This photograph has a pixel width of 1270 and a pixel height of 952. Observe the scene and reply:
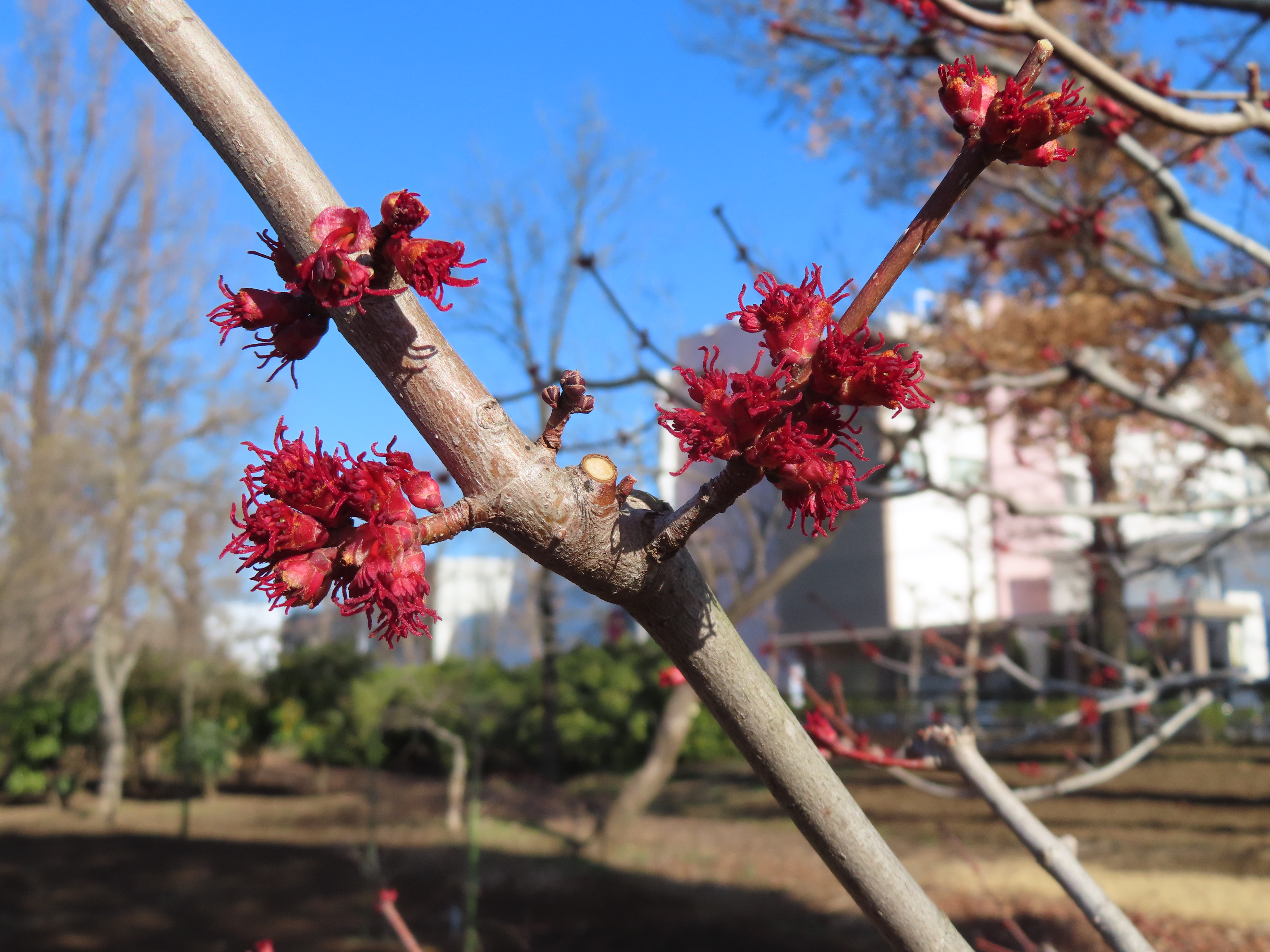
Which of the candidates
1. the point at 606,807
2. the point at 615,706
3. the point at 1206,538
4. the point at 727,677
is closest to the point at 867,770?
the point at 615,706

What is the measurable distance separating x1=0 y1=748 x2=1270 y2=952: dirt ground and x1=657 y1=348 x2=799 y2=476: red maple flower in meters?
4.86

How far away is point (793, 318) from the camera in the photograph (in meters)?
0.91

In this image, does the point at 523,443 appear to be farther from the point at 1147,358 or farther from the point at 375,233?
the point at 1147,358

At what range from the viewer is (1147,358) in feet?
39.2

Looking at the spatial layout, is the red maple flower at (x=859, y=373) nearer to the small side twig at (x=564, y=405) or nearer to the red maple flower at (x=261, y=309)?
the small side twig at (x=564, y=405)

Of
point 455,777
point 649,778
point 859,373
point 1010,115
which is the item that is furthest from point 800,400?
point 455,777

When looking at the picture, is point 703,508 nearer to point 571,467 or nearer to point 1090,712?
point 571,467

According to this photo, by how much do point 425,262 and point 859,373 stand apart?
1.27 ft

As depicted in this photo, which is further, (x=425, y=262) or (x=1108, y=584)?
(x=1108, y=584)

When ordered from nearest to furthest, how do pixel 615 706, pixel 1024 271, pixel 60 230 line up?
pixel 1024 271 → pixel 615 706 → pixel 60 230

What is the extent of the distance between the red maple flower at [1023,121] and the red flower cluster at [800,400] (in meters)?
0.18

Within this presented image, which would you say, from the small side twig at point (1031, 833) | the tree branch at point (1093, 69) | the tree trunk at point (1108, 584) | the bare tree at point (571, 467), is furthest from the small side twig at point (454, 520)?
the tree trunk at point (1108, 584)

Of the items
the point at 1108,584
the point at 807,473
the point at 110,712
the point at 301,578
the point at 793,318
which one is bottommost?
the point at 110,712

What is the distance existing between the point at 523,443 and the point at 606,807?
12480 mm
